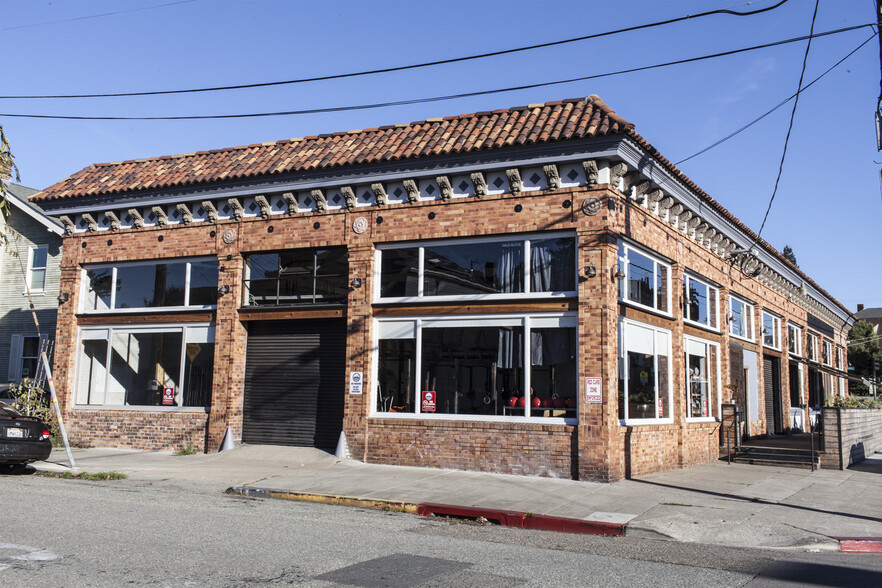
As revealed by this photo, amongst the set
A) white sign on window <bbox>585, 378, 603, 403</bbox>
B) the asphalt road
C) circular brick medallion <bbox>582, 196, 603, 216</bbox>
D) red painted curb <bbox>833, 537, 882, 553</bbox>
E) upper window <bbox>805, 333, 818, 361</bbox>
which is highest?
circular brick medallion <bbox>582, 196, 603, 216</bbox>

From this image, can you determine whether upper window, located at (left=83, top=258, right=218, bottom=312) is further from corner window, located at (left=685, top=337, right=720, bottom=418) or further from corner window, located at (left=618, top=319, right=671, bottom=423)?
corner window, located at (left=685, top=337, right=720, bottom=418)

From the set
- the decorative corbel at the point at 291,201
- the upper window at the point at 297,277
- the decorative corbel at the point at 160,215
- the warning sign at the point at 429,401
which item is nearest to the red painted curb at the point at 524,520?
the warning sign at the point at 429,401

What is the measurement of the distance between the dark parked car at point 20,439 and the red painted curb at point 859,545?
12.8m

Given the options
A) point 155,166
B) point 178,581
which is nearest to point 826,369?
point 155,166

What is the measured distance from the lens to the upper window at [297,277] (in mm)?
16406

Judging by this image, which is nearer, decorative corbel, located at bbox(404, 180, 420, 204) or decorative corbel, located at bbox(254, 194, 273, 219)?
decorative corbel, located at bbox(404, 180, 420, 204)

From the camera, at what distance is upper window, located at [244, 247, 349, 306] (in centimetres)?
1641

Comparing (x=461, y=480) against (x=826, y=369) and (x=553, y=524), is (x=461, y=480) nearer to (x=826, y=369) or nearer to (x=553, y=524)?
(x=553, y=524)

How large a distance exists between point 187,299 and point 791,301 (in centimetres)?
2147

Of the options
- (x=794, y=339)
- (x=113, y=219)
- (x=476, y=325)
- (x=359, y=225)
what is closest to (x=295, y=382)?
(x=359, y=225)

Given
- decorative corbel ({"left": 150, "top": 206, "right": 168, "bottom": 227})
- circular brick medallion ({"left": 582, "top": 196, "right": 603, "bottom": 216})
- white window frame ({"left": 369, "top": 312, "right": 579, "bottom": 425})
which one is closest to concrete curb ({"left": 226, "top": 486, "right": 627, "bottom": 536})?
white window frame ({"left": 369, "top": 312, "right": 579, "bottom": 425})

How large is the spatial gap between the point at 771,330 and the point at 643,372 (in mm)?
12563

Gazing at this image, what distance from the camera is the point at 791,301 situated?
1102 inches

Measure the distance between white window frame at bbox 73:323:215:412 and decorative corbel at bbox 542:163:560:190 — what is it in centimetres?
839
